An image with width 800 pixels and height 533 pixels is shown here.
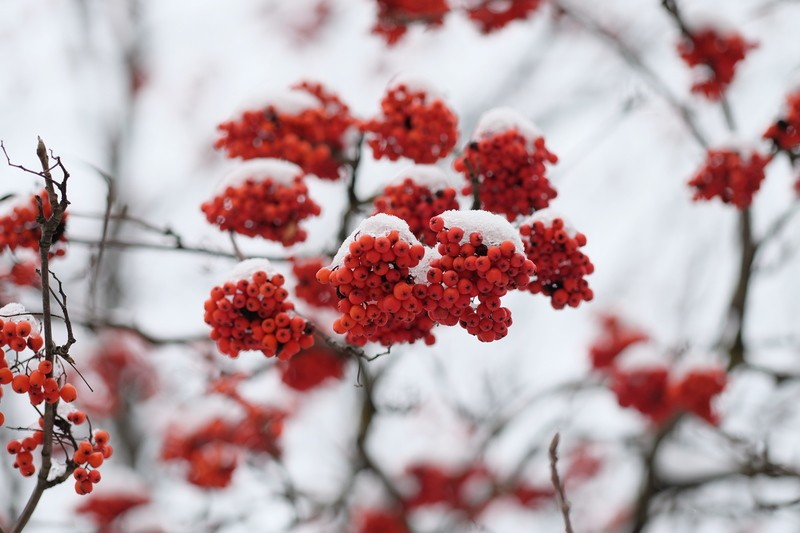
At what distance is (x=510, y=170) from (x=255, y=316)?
1.21 metres

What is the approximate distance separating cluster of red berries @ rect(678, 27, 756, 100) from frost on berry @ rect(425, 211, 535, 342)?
3572 mm

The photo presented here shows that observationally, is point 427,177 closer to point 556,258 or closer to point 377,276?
point 556,258

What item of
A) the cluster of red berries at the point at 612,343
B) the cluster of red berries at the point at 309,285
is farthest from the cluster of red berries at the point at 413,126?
the cluster of red berries at the point at 612,343

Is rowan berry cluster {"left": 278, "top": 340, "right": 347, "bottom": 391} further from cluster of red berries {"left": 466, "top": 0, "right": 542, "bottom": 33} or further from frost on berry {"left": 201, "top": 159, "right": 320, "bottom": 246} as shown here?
cluster of red berries {"left": 466, "top": 0, "right": 542, "bottom": 33}

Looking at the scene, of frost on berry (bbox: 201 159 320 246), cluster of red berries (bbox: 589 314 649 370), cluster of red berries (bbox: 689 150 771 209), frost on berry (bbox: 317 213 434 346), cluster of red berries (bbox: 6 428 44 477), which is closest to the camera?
frost on berry (bbox: 317 213 434 346)

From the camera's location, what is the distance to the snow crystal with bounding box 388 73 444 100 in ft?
10.6

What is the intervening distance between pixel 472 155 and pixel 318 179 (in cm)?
142

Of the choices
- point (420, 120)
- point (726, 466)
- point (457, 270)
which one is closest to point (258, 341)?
point (457, 270)

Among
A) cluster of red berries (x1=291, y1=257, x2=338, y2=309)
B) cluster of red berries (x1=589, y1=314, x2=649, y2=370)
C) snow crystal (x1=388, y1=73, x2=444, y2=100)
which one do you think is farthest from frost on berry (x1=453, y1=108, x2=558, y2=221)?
cluster of red berries (x1=589, y1=314, x2=649, y2=370)

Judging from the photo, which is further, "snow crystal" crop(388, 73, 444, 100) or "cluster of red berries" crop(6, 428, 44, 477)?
"snow crystal" crop(388, 73, 444, 100)

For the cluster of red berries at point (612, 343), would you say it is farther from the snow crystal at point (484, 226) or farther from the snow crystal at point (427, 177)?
the snow crystal at point (484, 226)

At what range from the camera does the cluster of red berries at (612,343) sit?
22.6 feet

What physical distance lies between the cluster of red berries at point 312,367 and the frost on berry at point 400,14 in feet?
7.92

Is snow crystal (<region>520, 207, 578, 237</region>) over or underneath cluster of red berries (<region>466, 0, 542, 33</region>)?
underneath
